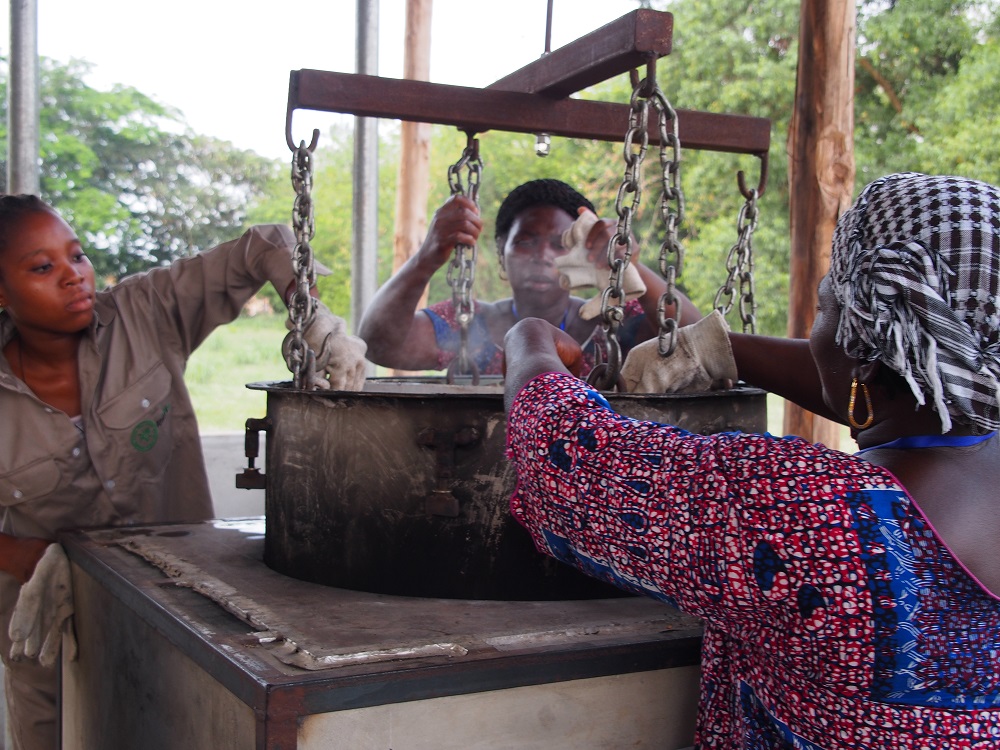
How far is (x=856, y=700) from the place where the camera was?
3.70ft

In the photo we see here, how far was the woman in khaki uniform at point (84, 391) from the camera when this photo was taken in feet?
7.99

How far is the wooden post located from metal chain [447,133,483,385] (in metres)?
1.84

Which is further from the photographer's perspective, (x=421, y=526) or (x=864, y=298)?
(x=421, y=526)

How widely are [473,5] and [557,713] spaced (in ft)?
60.7

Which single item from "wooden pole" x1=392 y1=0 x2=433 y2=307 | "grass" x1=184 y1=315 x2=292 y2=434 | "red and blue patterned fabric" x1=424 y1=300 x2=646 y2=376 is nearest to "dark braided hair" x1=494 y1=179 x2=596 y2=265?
"red and blue patterned fabric" x1=424 y1=300 x2=646 y2=376

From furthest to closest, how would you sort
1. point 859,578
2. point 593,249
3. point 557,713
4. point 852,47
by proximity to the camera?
point 852,47, point 593,249, point 557,713, point 859,578

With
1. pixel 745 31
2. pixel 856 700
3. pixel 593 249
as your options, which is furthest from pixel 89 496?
pixel 745 31

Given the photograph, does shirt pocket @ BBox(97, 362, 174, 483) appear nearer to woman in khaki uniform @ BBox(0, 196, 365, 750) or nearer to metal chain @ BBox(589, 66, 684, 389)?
woman in khaki uniform @ BBox(0, 196, 365, 750)

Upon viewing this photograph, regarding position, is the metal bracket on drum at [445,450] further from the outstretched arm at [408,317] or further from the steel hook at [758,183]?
the outstretched arm at [408,317]

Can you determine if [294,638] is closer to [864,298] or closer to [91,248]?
[864,298]

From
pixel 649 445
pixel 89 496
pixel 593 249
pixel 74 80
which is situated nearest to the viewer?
pixel 649 445

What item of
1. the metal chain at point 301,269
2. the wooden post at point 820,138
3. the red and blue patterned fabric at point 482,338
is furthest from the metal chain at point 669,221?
the wooden post at point 820,138

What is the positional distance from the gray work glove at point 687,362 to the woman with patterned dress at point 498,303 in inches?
38.3

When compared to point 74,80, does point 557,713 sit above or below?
below
